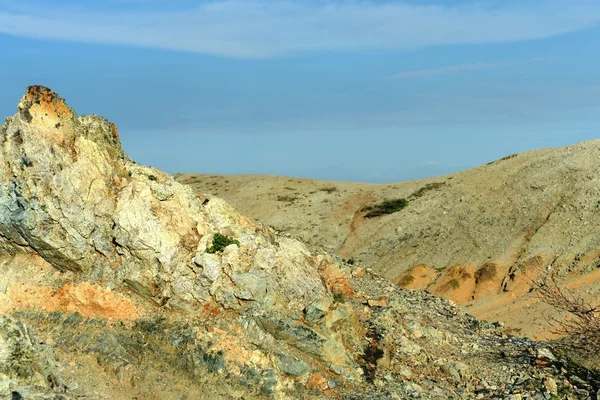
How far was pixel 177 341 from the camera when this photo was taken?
2359 centimetres

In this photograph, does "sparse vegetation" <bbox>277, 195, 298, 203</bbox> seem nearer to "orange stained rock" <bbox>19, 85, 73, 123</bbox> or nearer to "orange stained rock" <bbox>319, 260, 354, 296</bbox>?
"orange stained rock" <bbox>319, 260, 354, 296</bbox>

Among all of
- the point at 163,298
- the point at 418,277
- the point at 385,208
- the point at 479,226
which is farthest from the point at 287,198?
the point at 163,298

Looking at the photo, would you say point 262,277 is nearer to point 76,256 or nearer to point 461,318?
point 76,256

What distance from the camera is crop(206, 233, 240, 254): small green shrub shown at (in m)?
26.2

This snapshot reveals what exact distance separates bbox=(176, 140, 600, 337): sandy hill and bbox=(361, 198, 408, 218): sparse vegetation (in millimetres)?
868

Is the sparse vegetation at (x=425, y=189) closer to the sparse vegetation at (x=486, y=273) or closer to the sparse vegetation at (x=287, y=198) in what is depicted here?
the sparse vegetation at (x=287, y=198)

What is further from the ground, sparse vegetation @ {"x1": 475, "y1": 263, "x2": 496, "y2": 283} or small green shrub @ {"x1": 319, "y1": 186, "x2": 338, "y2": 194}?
small green shrub @ {"x1": 319, "y1": 186, "x2": 338, "y2": 194}

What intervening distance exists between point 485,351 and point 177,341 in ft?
51.2

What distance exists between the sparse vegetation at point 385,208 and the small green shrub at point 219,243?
5477 centimetres

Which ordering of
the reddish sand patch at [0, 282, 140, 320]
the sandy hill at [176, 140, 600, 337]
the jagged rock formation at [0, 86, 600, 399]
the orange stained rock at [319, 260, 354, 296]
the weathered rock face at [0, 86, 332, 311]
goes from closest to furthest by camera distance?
the jagged rock formation at [0, 86, 600, 399], the reddish sand patch at [0, 282, 140, 320], the weathered rock face at [0, 86, 332, 311], the orange stained rock at [319, 260, 354, 296], the sandy hill at [176, 140, 600, 337]

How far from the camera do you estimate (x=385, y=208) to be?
268 ft

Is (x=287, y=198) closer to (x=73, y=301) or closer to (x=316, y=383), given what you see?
(x=73, y=301)

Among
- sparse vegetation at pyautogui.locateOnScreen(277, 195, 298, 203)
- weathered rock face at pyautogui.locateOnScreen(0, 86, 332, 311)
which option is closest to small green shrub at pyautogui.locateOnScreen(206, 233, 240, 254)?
weathered rock face at pyautogui.locateOnScreen(0, 86, 332, 311)

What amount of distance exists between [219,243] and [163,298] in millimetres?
3219
